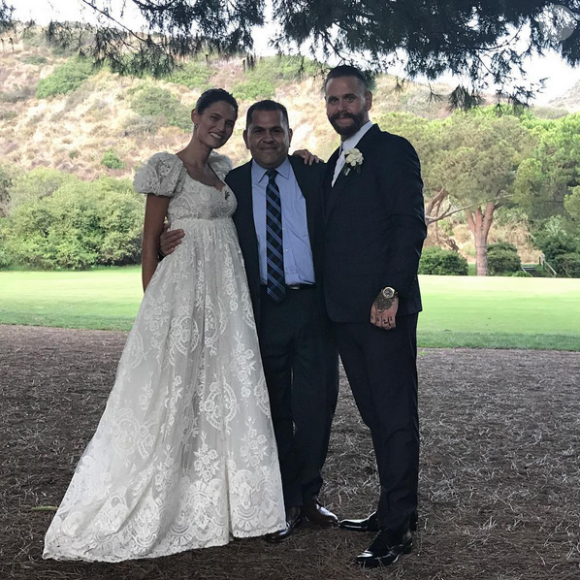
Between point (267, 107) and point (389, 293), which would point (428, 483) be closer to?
point (389, 293)

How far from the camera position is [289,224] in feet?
10.2

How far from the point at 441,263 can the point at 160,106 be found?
41.1 meters

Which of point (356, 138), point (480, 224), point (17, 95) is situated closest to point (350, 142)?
point (356, 138)

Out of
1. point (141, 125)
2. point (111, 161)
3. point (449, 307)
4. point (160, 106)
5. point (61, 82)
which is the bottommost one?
point (449, 307)

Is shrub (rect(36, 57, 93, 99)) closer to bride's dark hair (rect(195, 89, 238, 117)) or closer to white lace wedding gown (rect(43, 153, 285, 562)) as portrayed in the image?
bride's dark hair (rect(195, 89, 238, 117))

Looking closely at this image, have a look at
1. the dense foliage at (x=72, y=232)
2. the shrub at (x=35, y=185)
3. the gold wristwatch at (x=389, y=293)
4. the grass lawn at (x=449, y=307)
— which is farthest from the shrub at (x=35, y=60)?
the gold wristwatch at (x=389, y=293)

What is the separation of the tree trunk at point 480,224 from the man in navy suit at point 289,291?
98.4ft

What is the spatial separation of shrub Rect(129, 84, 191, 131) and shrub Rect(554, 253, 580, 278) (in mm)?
39334

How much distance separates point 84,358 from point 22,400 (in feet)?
8.49

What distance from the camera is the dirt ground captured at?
2781mm

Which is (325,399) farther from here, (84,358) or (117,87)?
(117,87)

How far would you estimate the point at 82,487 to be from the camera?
2.90 metres

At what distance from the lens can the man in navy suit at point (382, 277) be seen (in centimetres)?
282

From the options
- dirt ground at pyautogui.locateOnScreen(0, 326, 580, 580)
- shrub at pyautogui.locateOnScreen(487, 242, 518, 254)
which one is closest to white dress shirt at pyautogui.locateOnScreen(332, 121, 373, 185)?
dirt ground at pyautogui.locateOnScreen(0, 326, 580, 580)
